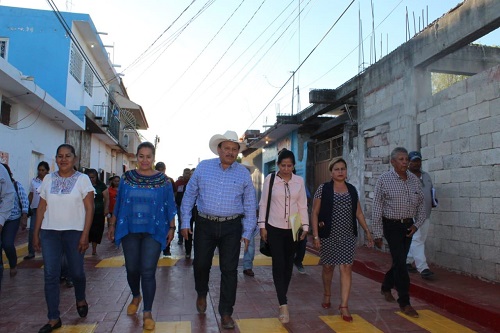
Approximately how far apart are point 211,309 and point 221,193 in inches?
55.7

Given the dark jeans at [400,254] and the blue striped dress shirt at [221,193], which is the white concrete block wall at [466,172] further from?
the blue striped dress shirt at [221,193]

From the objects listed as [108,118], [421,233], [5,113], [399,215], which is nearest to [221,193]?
[399,215]

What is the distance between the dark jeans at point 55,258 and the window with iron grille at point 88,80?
1544 centimetres

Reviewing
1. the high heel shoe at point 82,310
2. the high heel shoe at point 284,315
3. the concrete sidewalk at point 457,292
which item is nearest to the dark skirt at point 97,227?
the high heel shoe at point 82,310

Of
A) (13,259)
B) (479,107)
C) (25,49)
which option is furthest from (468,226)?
(25,49)

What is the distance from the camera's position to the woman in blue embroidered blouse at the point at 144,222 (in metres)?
3.84

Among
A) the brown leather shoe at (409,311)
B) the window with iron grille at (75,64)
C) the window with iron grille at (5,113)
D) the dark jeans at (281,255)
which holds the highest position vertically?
the window with iron grille at (75,64)

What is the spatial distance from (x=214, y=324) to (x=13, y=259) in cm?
365

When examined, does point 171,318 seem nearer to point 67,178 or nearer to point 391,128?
point 67,178

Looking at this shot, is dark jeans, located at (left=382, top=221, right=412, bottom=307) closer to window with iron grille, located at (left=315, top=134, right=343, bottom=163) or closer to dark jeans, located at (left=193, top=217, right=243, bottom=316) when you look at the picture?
dark jeans, located at (left=193, top=217, right=243, bottom=316)

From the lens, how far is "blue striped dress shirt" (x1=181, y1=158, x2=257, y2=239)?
4004 millimetres

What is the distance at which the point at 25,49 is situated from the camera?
14812mm

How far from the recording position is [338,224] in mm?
4441

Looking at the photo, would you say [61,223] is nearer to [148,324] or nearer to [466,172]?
[148,324]
